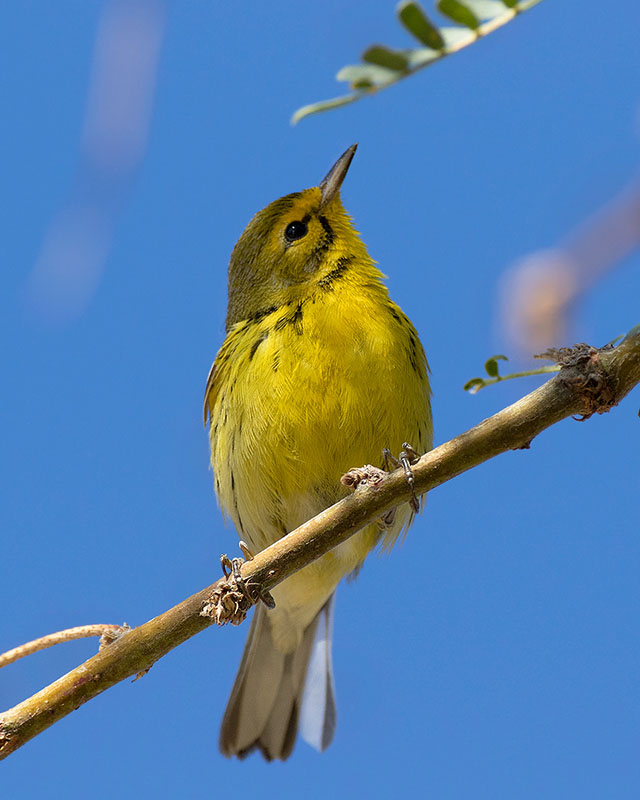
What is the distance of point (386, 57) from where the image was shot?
188 centimetres

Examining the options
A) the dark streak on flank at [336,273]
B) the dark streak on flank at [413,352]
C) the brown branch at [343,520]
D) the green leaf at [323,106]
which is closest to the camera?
the green leaf at [323,106]

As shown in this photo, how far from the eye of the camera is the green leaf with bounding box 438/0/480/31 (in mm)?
1961

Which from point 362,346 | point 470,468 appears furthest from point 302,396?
point 470,468

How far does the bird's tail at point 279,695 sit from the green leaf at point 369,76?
362 cm

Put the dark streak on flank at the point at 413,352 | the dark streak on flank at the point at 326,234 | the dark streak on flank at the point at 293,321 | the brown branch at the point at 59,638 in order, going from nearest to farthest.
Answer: the brown branch at the point at 59,638 < the dark streak on flank at the point at 293,321 < the dark streak on flank at the point at 413,352 < the dark streak on flank at the point at 326,234

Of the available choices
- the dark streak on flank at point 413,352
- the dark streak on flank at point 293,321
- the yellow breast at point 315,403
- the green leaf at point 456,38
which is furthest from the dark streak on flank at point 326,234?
the green leaf at point 456,38

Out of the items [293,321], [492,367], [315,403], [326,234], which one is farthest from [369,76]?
[326,234]

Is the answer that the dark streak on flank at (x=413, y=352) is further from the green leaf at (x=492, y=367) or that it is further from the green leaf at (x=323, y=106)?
the green leaf at (x=323, y=106)

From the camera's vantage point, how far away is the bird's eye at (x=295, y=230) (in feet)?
15.6

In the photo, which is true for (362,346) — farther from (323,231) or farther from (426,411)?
(323,231)

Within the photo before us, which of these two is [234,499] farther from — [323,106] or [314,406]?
[323,106]

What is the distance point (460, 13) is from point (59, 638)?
2.13 metres

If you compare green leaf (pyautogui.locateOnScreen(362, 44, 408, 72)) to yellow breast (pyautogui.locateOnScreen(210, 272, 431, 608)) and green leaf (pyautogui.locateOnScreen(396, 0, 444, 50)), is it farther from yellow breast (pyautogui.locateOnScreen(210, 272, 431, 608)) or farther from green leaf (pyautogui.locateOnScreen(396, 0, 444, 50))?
yellow breast (pyautogui.locateOnScreen(210, 272, 431, 608))

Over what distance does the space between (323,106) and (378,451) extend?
2344mm
